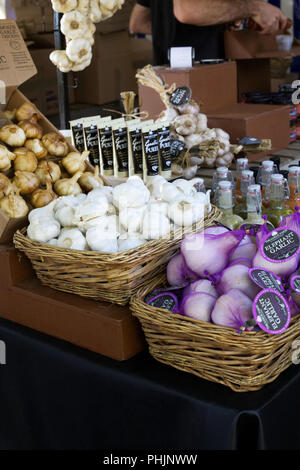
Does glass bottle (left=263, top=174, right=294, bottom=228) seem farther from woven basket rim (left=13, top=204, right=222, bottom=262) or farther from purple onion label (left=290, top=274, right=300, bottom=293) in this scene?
purple onion label (left=290, top=274, right=300, bottom=293)

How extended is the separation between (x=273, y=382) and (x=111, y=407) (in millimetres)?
376

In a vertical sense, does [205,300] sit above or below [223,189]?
below

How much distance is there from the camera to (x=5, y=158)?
5.71ft

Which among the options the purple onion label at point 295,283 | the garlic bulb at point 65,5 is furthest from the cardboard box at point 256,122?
the purple onion label at point 295,283

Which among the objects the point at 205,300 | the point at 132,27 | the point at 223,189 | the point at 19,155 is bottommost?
the point at 205,300

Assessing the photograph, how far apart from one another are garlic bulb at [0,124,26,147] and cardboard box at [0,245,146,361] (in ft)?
1.33

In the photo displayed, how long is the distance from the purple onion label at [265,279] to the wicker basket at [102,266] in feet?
0.88

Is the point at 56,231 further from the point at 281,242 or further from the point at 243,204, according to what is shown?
the point at 243,204

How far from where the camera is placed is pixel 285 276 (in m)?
1.28

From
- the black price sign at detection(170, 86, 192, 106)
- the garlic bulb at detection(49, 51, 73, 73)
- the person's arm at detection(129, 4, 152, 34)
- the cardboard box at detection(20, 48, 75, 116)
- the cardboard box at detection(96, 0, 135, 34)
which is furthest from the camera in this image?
the cardboard box at detection(96, 0, 135, 34)

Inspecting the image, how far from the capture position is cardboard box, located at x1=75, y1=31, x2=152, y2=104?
7035 mm

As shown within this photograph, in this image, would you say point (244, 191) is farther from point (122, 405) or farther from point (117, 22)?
point (117, 22)

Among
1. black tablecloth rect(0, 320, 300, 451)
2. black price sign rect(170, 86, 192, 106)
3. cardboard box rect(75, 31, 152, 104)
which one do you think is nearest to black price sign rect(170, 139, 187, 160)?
black price sign rect(170, 86, 192, 106)

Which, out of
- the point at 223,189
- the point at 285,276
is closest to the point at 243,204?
the point at 223,189
